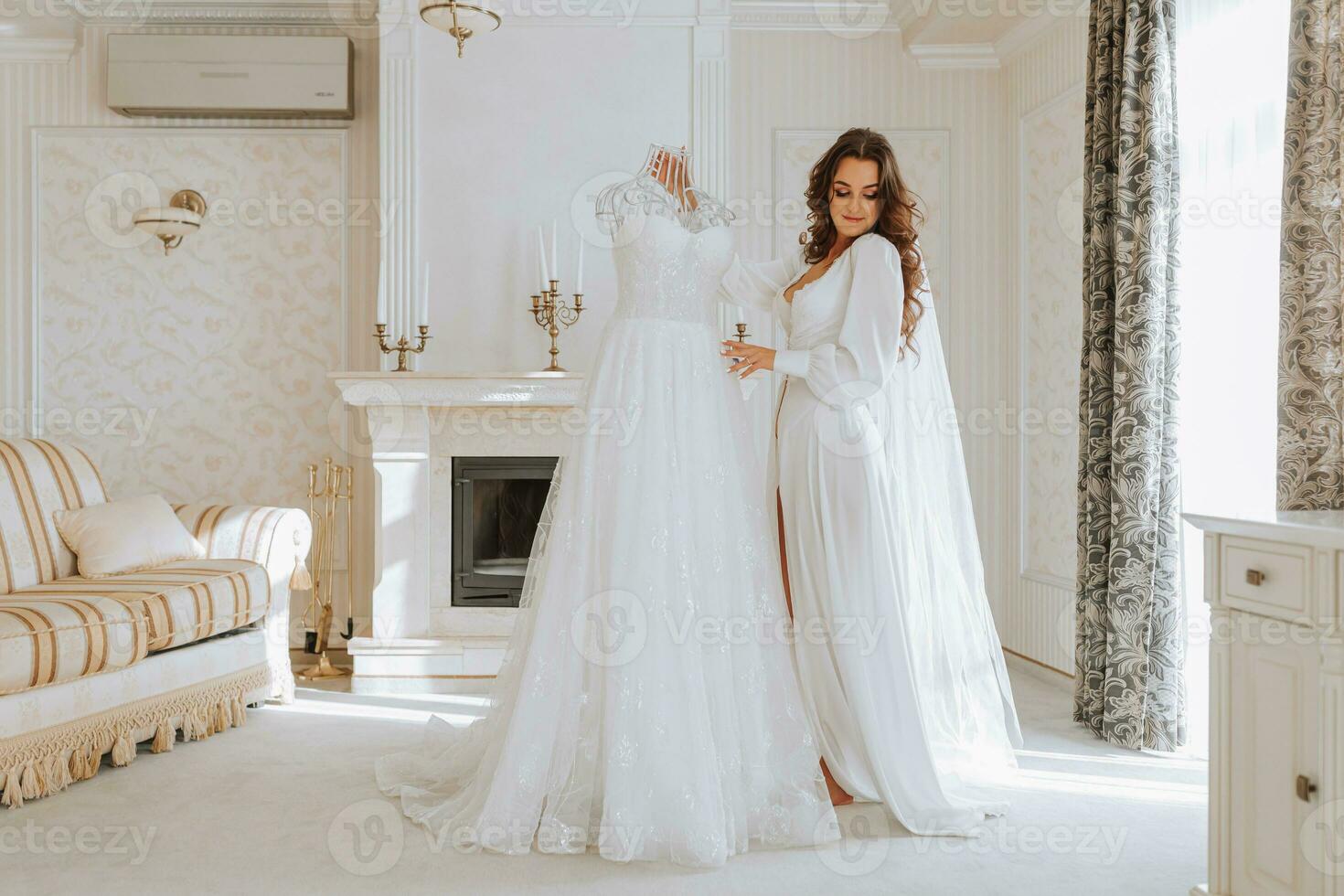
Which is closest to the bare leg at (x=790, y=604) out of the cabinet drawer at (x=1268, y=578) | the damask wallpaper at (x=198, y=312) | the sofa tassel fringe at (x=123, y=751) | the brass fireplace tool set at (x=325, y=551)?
the cabinet drawer at (x=1268, y=578)

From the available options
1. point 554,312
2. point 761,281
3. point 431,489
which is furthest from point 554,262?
point 761,281

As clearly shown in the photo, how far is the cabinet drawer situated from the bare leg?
101 cm

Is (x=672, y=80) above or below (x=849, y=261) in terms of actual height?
above

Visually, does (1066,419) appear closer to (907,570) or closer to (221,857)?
(907,570)

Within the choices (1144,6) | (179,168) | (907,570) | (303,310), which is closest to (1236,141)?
(1144,6)

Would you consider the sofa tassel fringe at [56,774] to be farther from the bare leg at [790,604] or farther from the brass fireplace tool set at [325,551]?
the bare leg at [790,604]

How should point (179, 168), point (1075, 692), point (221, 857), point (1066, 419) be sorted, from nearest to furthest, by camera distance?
point (221, 857) < point (1075, 692) < point (1066, 419) < point (179, 168)

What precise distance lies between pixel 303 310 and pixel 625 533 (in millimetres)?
3263

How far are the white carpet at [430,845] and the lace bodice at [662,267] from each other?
4.33 feet

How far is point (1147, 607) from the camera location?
337 cm

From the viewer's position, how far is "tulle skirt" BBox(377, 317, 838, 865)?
2.33m

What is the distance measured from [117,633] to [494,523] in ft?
5.85

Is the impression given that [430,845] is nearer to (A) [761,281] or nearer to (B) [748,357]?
(B) [748,357]

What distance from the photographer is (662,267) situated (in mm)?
2623
